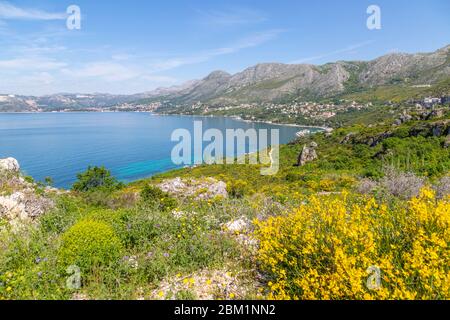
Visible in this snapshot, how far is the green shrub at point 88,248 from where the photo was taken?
15.5ft

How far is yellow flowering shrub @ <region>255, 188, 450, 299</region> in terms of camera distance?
127 inches

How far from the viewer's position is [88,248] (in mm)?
4789

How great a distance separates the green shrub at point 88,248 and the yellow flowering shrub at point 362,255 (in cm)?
256

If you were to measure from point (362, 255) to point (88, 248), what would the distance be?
406cm

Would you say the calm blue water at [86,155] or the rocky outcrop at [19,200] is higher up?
the rocky outcrop at [19,200]

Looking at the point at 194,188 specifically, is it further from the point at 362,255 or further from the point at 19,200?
the point at 362,255

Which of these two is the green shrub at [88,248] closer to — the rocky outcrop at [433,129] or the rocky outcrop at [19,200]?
the rocky outcrop at [19,200]

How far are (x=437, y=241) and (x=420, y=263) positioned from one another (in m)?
0.58

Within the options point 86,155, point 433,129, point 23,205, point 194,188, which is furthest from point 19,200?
point 86,155

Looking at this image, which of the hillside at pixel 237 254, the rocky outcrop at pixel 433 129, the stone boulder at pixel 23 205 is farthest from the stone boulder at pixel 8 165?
the rocky outcrop at pixel 433 129

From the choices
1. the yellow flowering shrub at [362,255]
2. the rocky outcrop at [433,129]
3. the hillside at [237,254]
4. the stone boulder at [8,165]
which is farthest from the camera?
the rocky outcrop at [433,129]
